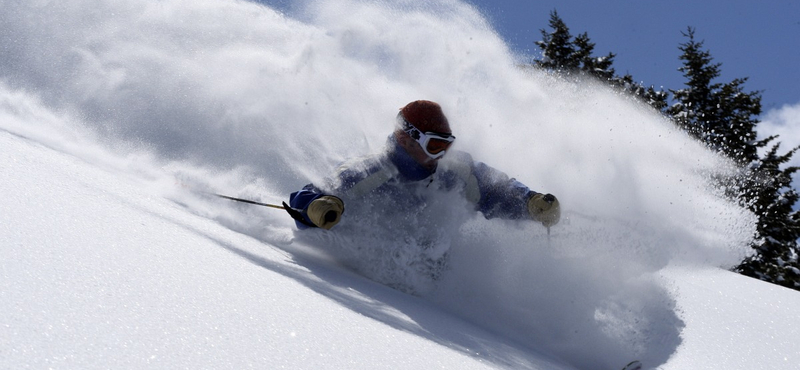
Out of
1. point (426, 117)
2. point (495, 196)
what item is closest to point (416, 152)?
point (426, 117)

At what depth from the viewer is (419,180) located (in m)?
4.70

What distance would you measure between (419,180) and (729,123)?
79.0 ft

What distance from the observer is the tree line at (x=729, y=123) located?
73.9ft

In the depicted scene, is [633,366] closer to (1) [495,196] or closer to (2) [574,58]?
(1) [495,196]

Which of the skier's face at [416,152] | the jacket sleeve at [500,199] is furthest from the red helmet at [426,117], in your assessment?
the jacket sleeve at [500,199]

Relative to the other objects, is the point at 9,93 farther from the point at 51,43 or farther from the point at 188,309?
the point at 188,309

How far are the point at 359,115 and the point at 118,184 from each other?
2766mm

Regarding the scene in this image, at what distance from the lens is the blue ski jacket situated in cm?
446

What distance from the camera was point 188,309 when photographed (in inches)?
76.4

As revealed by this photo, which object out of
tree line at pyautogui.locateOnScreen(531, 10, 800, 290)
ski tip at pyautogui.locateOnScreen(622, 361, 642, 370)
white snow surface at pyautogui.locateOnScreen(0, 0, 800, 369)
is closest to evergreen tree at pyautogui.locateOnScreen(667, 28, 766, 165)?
tree line at pyautogui.locateOnScreen(531, 10, 800, 290)

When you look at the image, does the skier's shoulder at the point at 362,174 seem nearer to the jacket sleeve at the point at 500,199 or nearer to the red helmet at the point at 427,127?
the red helmet at the point at 427,127

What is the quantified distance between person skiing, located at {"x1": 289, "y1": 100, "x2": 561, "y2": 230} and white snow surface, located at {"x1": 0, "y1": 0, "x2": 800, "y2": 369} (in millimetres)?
161

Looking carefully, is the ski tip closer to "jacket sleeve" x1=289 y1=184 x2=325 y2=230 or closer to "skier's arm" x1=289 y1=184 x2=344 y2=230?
"skier's arm" x1=289 y1=184 x2=344 y2=230

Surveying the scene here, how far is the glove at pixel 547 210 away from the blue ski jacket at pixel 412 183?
0.45 ft
